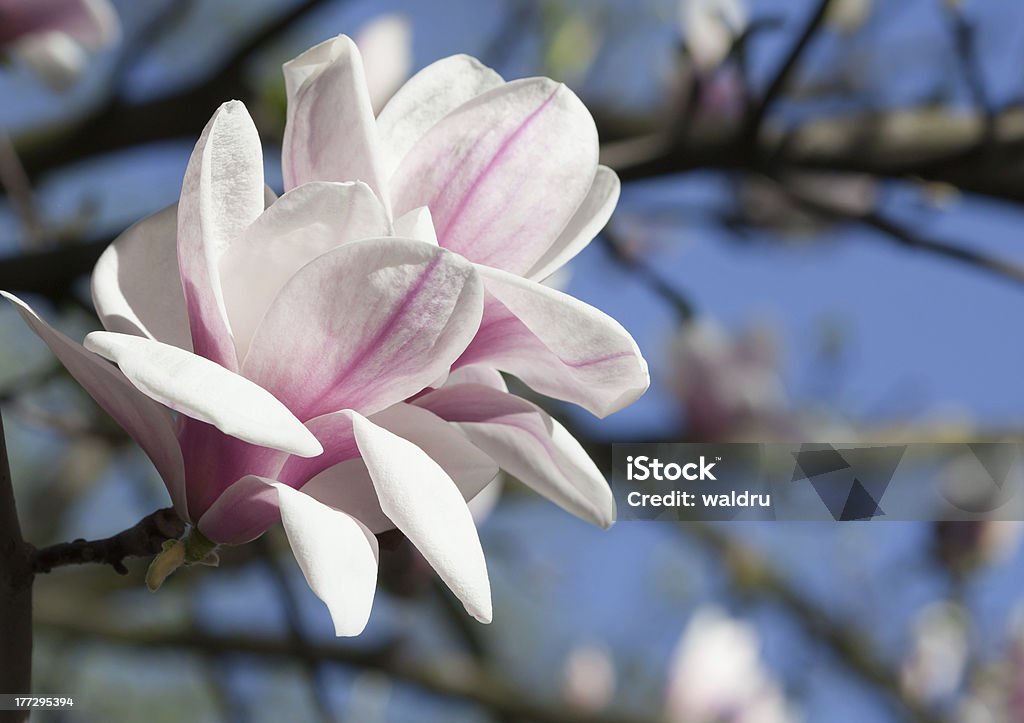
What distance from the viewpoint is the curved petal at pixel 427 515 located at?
0.19m

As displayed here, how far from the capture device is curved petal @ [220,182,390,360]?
20 centimetres

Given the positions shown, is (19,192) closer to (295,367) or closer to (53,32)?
(53,32)

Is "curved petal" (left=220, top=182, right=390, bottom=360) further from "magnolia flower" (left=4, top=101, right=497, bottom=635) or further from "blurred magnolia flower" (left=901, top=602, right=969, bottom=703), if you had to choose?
"blurred magnolia flower" (left=901, top=602, right=969, bottom=703)

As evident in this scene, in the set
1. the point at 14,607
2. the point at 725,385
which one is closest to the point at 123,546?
the point at 14,607

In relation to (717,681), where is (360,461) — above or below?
above

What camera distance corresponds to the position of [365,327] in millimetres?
199

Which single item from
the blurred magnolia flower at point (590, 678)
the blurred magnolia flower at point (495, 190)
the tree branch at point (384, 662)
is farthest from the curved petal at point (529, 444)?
the blurred magnolia flower at point (590, 678)

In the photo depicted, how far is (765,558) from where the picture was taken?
1041 mm

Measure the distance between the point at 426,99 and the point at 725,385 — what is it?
0.93 metres

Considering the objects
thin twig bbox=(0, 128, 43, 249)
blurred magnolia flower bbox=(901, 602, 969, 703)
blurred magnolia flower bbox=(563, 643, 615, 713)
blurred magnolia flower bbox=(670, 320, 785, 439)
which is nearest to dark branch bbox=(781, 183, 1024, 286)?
thin twig bbox=(0, 128, 43, 249)

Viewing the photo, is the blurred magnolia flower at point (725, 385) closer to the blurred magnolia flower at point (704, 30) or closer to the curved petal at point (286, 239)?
the blurred magnolia flower at point (704, 30)

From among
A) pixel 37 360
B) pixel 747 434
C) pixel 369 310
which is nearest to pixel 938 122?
pixel 747 434

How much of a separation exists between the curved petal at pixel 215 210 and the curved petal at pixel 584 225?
0.21 ft

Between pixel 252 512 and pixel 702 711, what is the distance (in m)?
0.91
